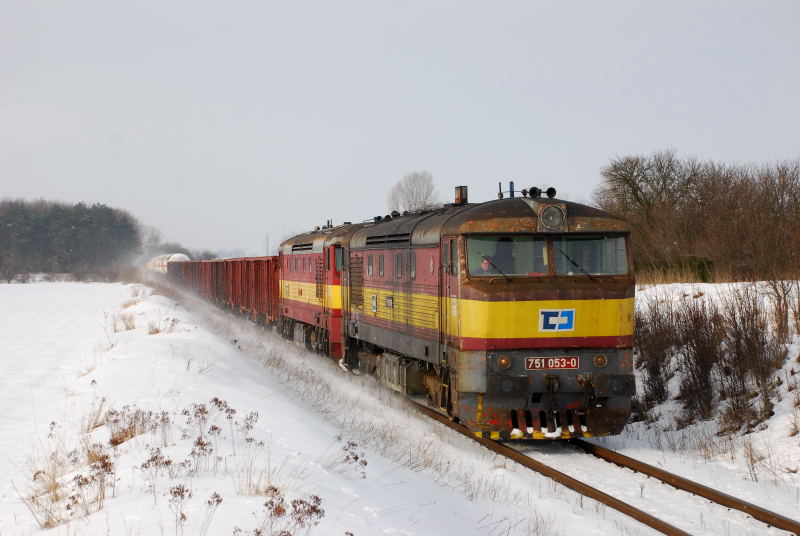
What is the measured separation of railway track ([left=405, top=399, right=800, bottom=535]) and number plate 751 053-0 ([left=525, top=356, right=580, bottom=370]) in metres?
1.32

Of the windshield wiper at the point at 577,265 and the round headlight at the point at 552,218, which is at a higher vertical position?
the round headlight at the point at 552,218

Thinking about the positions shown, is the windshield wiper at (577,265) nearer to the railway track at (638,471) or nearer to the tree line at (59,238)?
the railway track at (638,471)

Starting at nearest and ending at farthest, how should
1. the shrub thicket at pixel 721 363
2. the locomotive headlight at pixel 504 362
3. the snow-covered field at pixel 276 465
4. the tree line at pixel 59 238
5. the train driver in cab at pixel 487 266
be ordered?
the snow-covered field at pixel 276 465 → the locomotive headlight at pixel 504 362 → the train driver in cab at pixel 487 266 → the shrub thicket at pixel 721 363 → the tree line at pixel 59 238

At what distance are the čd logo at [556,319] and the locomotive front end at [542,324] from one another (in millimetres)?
14

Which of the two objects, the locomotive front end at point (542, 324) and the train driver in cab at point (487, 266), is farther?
the train driver in cab at point (487, 266)

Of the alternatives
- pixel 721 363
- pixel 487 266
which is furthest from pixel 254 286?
pixel 487 266

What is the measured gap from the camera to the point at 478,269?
10.9 metres

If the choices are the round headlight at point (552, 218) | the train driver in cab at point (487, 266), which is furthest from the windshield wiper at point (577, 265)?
the train driver in cab at point (487, 266)

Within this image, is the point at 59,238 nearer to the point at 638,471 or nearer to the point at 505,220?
the point at 505,220

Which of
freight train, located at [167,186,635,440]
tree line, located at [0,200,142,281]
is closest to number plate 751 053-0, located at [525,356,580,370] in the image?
freight train, located at [167,186,635,440]

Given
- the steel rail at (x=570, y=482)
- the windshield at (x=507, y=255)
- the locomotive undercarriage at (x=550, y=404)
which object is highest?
the windshield at (x=507, y=255)

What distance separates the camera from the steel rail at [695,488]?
7727 mm

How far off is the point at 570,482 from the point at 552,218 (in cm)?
374

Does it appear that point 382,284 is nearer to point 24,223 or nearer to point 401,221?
point 401,221
